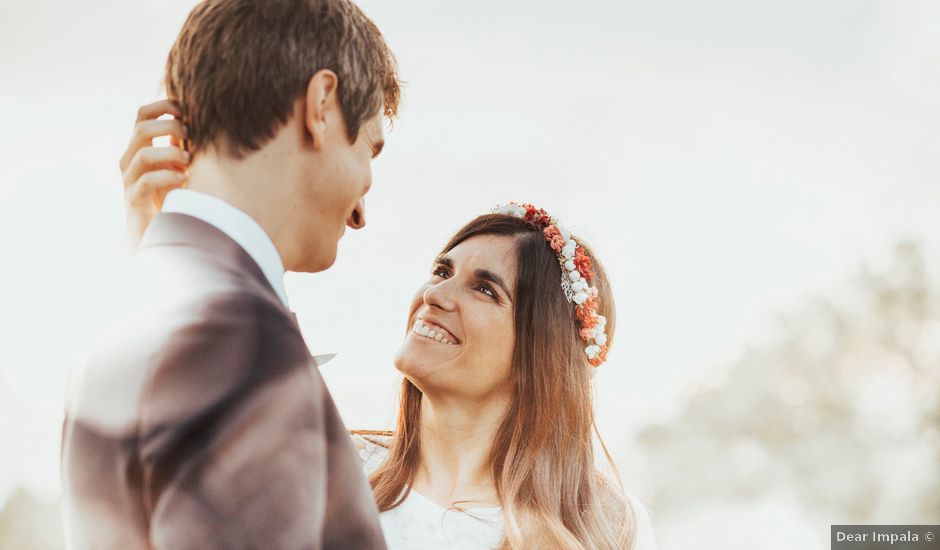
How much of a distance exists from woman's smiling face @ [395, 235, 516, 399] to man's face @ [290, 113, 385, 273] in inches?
76.9

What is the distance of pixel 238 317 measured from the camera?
1108 millimetres

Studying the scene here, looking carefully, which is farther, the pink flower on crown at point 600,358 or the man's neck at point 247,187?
the pink flower on crown at point 600,358

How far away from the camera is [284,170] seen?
4.42ft

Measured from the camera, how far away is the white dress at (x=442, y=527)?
3.29m

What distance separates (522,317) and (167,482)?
8.85 ft

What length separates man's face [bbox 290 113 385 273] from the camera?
138 centimetres

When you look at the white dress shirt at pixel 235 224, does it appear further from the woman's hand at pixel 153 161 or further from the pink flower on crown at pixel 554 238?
the pink flower on crown at pixel 554 238

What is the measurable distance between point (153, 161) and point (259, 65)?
0.28 metres

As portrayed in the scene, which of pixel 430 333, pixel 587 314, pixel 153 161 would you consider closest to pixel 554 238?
pixel 587 314

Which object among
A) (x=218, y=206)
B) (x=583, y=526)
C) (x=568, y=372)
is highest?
(x=218, y=206)

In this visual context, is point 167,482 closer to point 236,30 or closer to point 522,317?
point 236,30

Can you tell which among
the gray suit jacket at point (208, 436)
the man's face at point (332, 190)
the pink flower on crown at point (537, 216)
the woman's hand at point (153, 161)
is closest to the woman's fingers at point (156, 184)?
the woman's hand at point (153, 161)

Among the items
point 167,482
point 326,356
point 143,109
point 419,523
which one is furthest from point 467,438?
point 167,482

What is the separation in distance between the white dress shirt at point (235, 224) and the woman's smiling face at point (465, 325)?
82.4 inches
